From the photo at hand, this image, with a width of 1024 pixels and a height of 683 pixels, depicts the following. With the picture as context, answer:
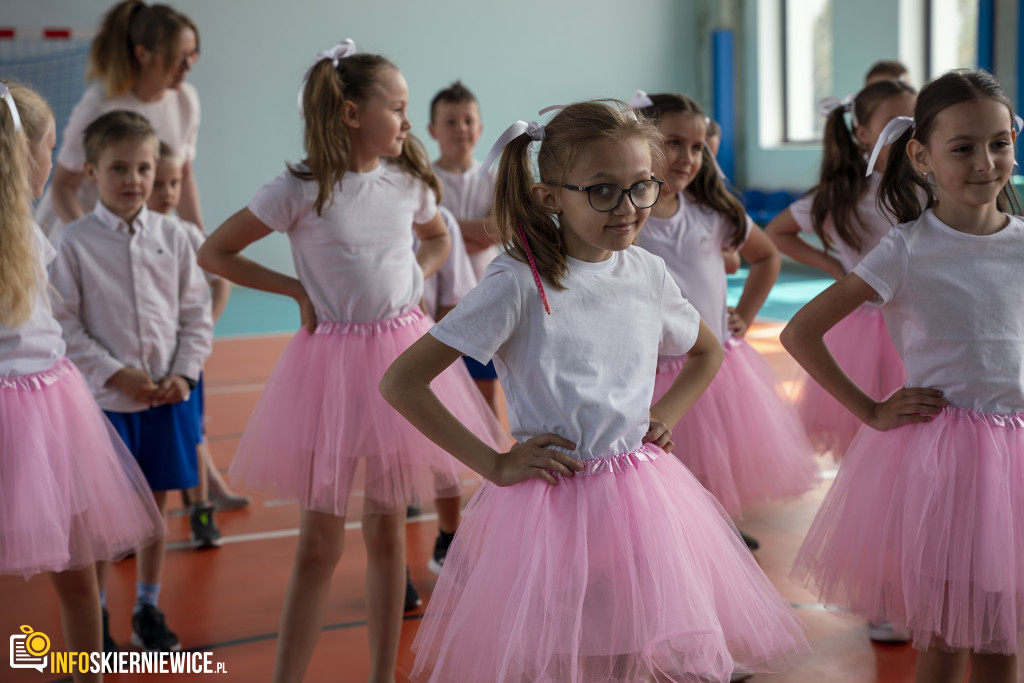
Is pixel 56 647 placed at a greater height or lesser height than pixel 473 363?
lesser

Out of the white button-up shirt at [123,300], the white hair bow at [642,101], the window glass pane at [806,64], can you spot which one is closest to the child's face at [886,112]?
the white hair bow at [642,101]

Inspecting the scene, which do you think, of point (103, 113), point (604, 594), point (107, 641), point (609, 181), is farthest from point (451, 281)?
point (604, 594)

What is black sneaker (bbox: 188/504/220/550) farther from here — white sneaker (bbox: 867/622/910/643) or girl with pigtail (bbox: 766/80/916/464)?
white sneaker (bbox: 867/622/910/643)

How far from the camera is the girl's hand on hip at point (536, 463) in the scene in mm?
1585

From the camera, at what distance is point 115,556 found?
2322mm

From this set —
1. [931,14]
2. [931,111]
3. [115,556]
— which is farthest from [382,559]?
[931,14]

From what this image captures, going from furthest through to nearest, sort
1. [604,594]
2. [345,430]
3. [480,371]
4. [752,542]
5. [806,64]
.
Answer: [806,64], [480,371], [752,542], [345,430], [604,594]

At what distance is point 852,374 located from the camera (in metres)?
2.93

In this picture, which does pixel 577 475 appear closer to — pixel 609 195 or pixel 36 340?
pixel 609 195

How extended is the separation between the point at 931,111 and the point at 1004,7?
23.6 feet

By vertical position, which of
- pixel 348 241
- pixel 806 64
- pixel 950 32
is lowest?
pixel 348 241

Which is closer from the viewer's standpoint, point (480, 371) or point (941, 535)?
point (941, 535)

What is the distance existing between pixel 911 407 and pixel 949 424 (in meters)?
0.07

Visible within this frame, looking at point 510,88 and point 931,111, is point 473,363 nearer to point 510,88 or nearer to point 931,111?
point 931,111
